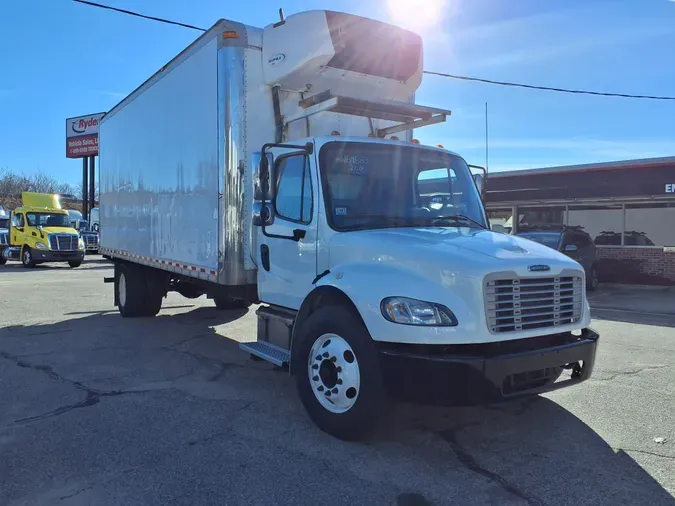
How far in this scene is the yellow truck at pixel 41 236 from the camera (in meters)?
23.2

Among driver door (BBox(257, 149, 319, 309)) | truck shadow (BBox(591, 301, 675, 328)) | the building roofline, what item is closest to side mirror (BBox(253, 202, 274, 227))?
driver door (BBox(257, 149, 319, 309))

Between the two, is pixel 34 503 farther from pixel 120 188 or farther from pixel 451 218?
pixel 120 188

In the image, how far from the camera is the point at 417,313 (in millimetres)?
3814

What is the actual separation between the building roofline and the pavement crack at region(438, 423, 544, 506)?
1496 centimetres

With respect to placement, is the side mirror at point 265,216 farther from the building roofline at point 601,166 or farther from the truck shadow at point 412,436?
the building roofline at point 601,166

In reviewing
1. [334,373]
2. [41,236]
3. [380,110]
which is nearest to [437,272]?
[334,373]

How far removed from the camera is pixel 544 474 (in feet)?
12.2

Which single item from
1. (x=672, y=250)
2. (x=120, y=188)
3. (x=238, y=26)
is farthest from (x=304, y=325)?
(x=672, y=250)

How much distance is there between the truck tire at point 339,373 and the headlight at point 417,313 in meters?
0.28

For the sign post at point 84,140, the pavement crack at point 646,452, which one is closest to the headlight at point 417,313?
the pavement crack at point 646,452

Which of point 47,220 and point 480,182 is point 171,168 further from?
point 47,220

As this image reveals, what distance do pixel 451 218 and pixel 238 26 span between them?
10.0 ft

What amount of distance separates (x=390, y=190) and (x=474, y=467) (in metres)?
2.43

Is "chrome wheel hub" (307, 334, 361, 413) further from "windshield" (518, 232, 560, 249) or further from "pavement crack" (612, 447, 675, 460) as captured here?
"windshield" (518, 232, 560, 249)
